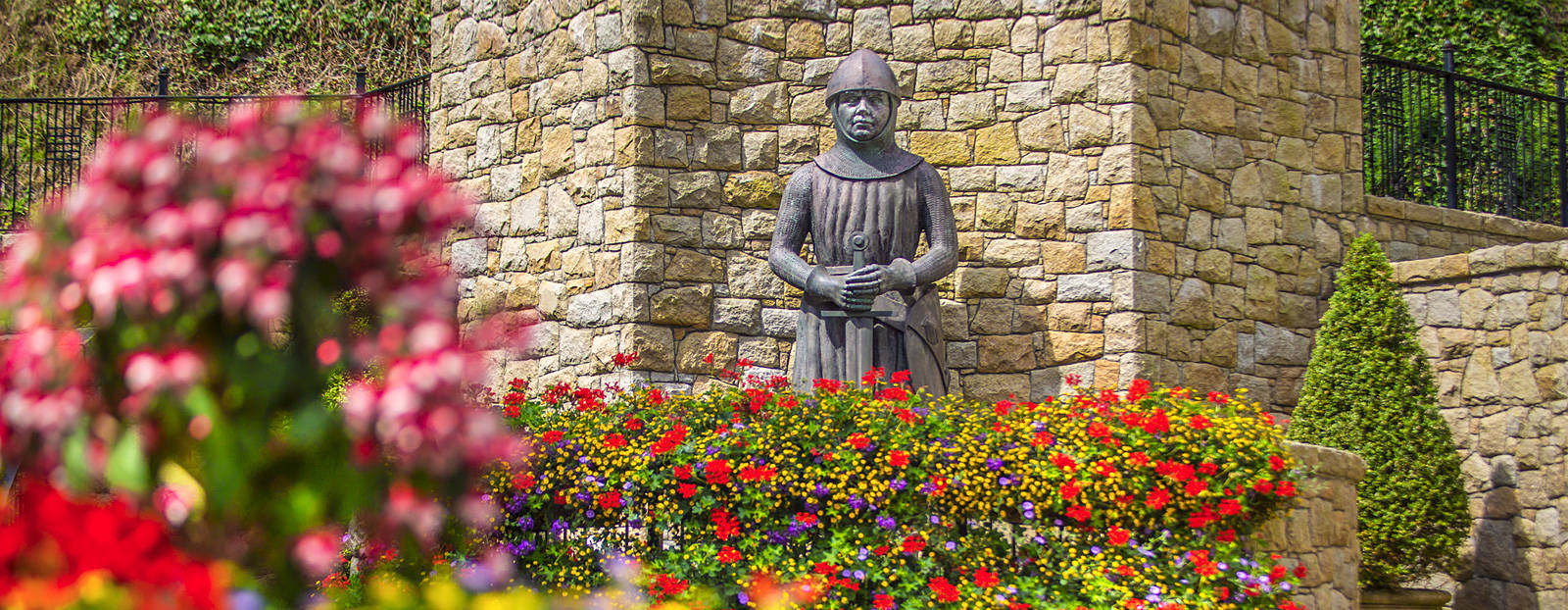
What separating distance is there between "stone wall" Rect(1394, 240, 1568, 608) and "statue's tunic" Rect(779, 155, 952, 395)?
3.49m

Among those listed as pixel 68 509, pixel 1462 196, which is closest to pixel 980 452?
pixel 68 509

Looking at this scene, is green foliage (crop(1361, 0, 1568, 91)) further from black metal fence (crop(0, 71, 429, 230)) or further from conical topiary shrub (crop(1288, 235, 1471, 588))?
black metal fence (crop(0, 71, 429, 230))

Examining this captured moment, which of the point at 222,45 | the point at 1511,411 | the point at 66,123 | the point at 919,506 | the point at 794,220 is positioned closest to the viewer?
the point at 919,506

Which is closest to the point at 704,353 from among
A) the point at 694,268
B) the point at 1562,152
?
the point at 694,268

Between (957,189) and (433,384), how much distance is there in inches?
256

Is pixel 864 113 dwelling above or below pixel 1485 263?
above

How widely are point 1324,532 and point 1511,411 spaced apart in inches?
99.7

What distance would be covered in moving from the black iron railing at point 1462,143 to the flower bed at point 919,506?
6070mm

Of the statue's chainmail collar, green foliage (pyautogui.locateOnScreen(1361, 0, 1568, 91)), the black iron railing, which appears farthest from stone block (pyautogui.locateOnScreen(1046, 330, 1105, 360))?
green foliage (pyautogui.locateOnScreen(1361, 0, 1568, 91))

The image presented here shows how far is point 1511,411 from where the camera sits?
23.8ft

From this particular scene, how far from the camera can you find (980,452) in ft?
16.0

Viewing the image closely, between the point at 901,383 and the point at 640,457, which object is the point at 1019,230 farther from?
the point at 640,457

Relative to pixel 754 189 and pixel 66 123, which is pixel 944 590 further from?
pixel 66 123

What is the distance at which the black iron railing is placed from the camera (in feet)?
→ 33.3
